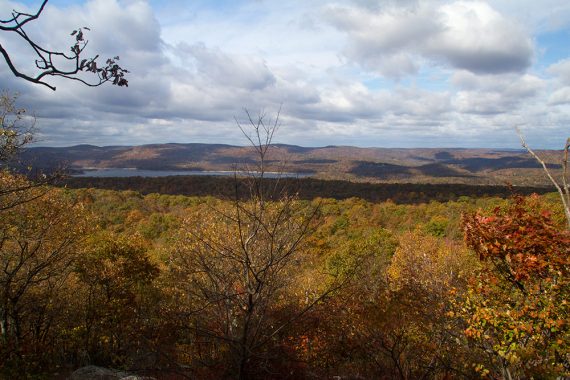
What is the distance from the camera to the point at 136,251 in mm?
18562

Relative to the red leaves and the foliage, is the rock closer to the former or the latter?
Result: the foliage

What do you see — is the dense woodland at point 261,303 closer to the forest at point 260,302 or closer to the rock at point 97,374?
the forest at point 260,302

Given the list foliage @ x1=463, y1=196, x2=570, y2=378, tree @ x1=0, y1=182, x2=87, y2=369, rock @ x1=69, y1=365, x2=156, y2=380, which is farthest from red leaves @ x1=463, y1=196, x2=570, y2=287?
tree @ x1=0, y1=182, x2=87, y2=369

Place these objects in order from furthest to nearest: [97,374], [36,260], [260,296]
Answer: [36,260] → [97,374] → [260,296]

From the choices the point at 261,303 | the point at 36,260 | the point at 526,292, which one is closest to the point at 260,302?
the point at 261,303

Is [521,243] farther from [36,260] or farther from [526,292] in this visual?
[36,260]

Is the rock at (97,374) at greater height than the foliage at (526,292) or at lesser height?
lesser

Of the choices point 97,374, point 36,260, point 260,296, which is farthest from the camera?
point 36,260

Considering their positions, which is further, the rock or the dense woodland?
the rock

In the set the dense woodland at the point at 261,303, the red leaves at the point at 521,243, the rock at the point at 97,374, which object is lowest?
the rock at the point at 97,374

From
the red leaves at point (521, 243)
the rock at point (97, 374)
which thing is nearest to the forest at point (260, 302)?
the red leaves at point (521, 243)

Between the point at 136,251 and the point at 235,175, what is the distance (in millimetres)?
15209

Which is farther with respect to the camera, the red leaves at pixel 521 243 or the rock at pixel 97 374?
the rock at pixel 97 374

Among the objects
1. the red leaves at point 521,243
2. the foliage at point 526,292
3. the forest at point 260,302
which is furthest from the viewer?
the red leaves at point 521,243
